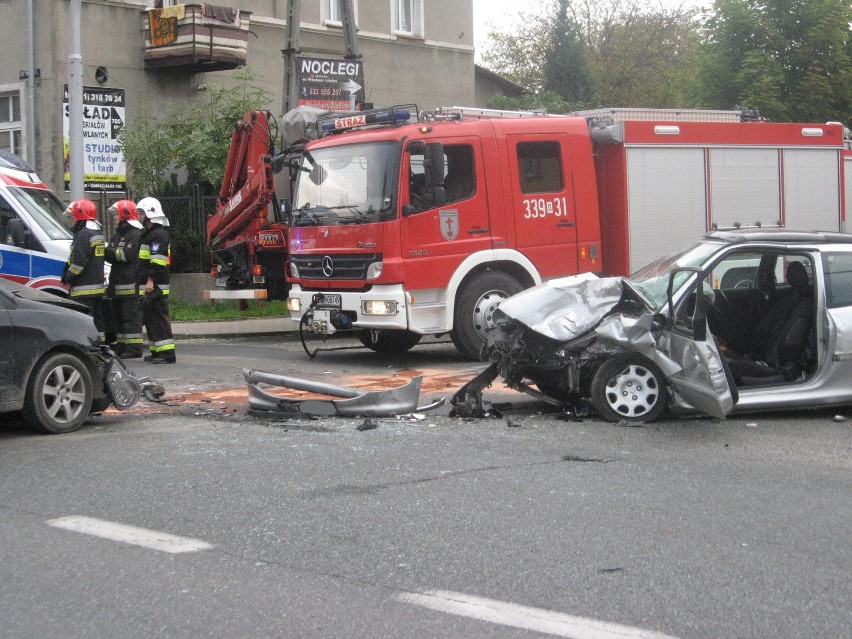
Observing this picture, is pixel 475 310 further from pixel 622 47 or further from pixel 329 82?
pixel 622 47

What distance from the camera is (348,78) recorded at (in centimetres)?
2036

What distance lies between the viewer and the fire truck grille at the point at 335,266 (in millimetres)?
12320

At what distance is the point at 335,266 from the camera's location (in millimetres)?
12641

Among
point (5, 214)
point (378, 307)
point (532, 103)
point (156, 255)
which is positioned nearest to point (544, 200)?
point (378, 307)

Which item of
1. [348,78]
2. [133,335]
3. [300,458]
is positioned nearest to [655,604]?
[300,458]

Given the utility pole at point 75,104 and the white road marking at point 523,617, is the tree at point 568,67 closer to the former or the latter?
the utility pole at point 75,104

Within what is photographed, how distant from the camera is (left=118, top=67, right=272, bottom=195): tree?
21.2 m

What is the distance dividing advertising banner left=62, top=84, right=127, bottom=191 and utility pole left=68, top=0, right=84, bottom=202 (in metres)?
1.17

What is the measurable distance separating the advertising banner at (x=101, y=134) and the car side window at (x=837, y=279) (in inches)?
493

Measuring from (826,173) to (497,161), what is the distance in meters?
5.41

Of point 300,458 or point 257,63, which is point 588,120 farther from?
point 257,63

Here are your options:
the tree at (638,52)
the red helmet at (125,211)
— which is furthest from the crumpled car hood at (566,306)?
the tree at (638,52)

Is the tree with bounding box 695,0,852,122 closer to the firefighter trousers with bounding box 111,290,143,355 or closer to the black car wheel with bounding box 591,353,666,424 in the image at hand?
the firefighter trousers with bounding box 111,290,143,355

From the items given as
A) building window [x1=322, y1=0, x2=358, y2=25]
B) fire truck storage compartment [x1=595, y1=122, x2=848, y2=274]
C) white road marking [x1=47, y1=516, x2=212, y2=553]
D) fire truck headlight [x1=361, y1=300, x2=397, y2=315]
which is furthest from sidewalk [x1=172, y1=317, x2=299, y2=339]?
building window [x1=322, y1=0, x2=358, y2=25]
